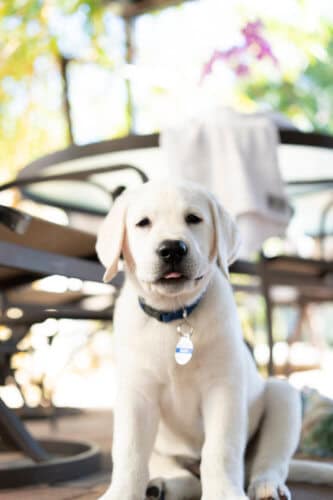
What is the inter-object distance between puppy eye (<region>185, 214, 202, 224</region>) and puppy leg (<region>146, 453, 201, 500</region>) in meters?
0.52

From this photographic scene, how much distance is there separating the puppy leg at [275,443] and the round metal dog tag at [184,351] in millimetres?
293

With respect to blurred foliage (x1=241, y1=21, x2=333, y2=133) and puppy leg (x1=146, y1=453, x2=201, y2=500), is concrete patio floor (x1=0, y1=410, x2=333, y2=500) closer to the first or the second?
puppy leg (x1=146, y1=453, x2=201, y2=500)

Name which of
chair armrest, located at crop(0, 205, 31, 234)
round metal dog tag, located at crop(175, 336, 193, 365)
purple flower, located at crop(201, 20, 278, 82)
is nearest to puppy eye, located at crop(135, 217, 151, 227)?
round metal dog tag, located at crop(175, 336, 193, 365)

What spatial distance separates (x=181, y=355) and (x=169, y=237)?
8.5 inches

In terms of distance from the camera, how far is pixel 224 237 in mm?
1381

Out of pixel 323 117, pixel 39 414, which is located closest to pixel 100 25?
pixel 323 117

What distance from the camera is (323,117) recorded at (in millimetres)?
7312

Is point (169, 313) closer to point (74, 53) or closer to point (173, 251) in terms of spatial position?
point (173, 251)

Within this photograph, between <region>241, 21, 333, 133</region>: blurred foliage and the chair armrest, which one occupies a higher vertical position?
<region>241, 21, 333, 133</region>: blurred foliage

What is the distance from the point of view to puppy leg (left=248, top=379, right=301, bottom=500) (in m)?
1.31

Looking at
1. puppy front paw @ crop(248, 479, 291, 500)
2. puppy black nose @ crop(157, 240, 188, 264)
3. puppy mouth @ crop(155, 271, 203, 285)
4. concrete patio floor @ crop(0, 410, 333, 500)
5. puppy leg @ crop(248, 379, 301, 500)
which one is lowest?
concrete patio floor @ crop(0, 410, 333, 500)

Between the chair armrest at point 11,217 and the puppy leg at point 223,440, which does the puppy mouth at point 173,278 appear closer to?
the puppy leg at point 223,440

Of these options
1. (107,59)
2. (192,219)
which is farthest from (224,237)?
(107,59)

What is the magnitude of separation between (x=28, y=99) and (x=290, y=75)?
2328mm
